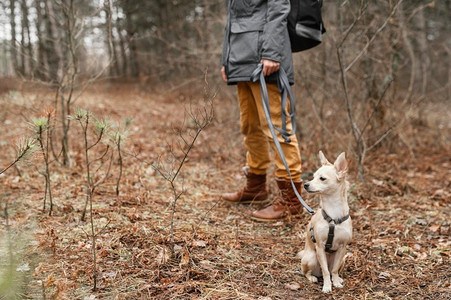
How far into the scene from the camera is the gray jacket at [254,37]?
3.83 metres

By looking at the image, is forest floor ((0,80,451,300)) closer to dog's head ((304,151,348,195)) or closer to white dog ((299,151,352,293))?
white dog ((299,151,352,293))

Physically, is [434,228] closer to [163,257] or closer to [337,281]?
[337,281]

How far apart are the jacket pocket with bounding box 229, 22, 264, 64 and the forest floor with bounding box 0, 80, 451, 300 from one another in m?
0.99

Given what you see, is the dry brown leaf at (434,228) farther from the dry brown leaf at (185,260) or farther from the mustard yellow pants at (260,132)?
the dry brown leaf at (185,260)

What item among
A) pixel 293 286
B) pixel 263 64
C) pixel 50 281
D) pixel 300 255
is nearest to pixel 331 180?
pixel 300 255

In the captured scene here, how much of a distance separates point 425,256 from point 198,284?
2.13 metres

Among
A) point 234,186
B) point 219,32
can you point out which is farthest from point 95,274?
point 219,32

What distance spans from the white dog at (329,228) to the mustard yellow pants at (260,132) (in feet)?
3.22

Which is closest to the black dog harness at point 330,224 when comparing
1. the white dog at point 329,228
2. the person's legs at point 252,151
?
the white dog at point 329,228

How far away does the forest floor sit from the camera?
2.87 metres

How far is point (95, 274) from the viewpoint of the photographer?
2.73 meters

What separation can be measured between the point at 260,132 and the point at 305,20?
1312 millimetres

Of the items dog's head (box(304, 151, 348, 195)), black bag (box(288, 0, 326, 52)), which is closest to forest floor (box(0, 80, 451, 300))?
dog's head (box(304, 151, 348, 195))

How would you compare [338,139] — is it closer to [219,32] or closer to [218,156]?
[218,156]
